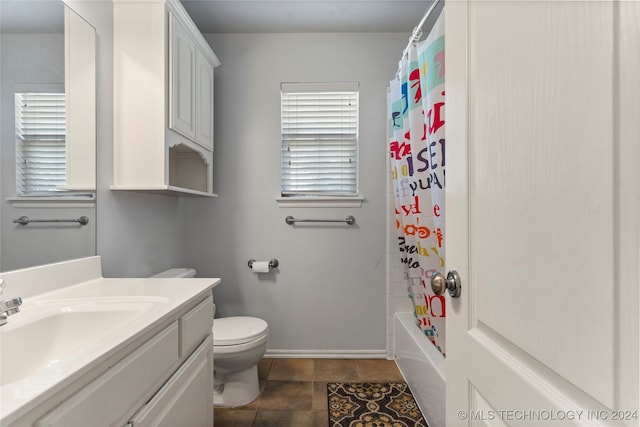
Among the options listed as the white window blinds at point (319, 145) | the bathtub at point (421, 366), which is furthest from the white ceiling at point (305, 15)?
the bathtub at point (421, 366)

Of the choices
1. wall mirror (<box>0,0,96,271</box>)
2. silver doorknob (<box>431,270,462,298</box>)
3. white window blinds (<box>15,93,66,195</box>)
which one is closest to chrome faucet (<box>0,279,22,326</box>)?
wall mirror (<box>0,0,96,271</box>)

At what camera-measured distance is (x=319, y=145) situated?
232cm

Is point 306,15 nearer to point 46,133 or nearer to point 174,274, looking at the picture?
point 46,133

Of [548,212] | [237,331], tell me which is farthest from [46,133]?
[548,212]

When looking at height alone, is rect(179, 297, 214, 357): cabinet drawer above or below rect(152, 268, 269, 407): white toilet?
above

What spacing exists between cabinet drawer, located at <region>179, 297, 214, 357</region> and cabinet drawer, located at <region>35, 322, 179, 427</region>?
51 millimetres

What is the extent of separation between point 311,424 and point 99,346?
1309 mm

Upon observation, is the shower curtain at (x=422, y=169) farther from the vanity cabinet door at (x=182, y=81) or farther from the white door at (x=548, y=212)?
the vanity cabinet door at (x=182, y=81)

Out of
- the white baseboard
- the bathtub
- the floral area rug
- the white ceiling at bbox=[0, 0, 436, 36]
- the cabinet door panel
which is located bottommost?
the floral area rug

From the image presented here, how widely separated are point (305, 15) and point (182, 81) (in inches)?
39.3

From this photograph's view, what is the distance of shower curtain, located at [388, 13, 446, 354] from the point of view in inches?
53.1

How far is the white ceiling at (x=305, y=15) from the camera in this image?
194cm

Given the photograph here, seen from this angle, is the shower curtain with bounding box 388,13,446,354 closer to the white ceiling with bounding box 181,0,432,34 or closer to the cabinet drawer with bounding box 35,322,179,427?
the white ceiling with bounding box 181,0,432,34

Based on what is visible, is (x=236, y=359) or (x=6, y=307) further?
(x=236, y=359)
